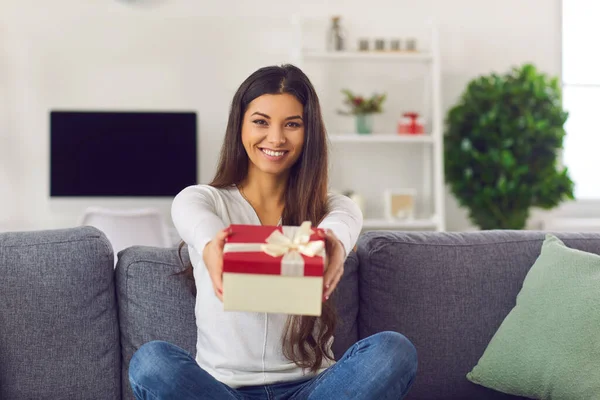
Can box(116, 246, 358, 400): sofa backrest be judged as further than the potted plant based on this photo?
No

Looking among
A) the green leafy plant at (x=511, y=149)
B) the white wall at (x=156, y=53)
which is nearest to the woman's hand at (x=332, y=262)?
the green leafy plant at (x=511, y=149)

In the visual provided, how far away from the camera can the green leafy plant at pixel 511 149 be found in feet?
13.0

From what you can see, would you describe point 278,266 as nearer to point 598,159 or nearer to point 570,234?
point 570,234

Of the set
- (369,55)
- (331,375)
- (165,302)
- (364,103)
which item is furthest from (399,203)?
(331,375)

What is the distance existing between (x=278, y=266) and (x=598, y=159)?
165 inches

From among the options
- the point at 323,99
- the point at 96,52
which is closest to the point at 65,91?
the point at 96,52

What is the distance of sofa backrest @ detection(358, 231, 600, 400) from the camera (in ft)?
5.79

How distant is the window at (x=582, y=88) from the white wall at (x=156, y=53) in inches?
8.5

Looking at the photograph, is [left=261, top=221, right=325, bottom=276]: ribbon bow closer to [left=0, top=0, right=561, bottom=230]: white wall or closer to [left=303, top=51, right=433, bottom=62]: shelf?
[left=303, top=51, right=433, bottom=62]: shelf

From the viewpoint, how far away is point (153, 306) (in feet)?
5.50

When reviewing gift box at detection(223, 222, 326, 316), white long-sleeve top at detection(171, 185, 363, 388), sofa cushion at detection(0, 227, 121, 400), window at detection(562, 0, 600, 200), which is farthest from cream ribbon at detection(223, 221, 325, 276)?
window at detection(562, 0, 600, 200)

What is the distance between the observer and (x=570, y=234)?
196 cm

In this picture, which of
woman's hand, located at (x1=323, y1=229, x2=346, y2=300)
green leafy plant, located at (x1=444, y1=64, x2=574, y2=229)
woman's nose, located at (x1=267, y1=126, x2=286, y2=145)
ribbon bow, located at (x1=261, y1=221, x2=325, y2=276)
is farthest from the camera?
green leafy plant, located at (x1=444, y1=64, x2=574, y2=229)

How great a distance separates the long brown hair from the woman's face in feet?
0.06
